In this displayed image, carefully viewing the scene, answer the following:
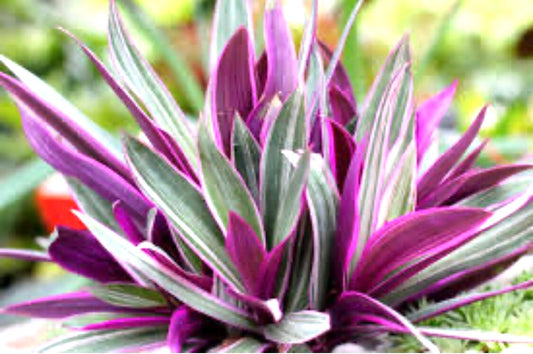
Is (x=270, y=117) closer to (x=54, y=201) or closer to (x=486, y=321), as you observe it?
(x=486, y=321)

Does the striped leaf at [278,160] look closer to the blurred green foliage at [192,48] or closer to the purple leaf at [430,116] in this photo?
the purple leaf at [430,116]

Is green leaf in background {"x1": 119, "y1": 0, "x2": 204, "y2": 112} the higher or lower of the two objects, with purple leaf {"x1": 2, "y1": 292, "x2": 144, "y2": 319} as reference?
higher

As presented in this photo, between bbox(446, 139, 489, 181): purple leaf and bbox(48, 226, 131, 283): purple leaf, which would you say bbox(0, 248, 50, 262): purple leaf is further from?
bbox(446, 139, 489, 181): purple leaf

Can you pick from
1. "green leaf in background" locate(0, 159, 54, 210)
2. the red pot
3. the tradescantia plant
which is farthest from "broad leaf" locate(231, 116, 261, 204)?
the red pot

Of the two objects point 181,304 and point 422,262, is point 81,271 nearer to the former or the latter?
point 181,304

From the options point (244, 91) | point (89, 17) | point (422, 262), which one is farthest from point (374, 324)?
point (89, 17)

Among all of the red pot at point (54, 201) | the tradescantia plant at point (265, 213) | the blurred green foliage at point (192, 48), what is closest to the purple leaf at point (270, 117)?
the tradescantia plant at point (265, 213)

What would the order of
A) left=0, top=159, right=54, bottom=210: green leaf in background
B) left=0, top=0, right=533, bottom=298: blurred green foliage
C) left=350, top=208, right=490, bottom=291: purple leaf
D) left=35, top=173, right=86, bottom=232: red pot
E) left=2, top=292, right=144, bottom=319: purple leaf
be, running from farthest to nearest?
1. left=0, top=0, right=533, bottom=298: blurred green foliage
2. left=35, top=173, right=86, bottom=232: red pot
3. left=0, top=159, right=54, bottom=210: green leaf in background
4. left=2, top=292, right=144, bottom=319: purple leaf
5. left=350, top=208, right=490, bottom=291: purple leaf
